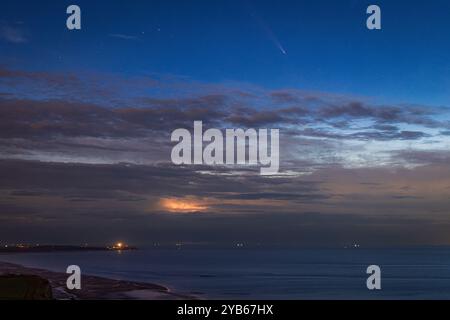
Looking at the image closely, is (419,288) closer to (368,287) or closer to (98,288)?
(368,287)
